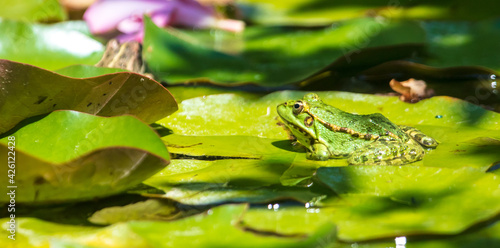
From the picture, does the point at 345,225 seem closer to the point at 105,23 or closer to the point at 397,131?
the point at 397,131

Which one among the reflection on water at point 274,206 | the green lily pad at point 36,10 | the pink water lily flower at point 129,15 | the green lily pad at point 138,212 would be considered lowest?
the green lily pad at point 138,212

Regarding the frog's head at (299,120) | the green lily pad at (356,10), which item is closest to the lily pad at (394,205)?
the frog's head at (299,120)

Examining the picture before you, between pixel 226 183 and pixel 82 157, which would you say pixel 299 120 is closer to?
pixel 226 183

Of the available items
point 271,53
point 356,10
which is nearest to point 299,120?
point 271,53

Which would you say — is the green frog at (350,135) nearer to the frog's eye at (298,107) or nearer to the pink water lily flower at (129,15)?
the frog's eye at (298,107)

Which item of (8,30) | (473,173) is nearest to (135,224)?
(473,173)

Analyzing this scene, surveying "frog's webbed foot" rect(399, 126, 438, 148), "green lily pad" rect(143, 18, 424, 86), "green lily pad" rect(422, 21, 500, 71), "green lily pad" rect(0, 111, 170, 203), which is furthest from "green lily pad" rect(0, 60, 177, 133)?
"green lily pad" rect(422, 21, 500, 71)
